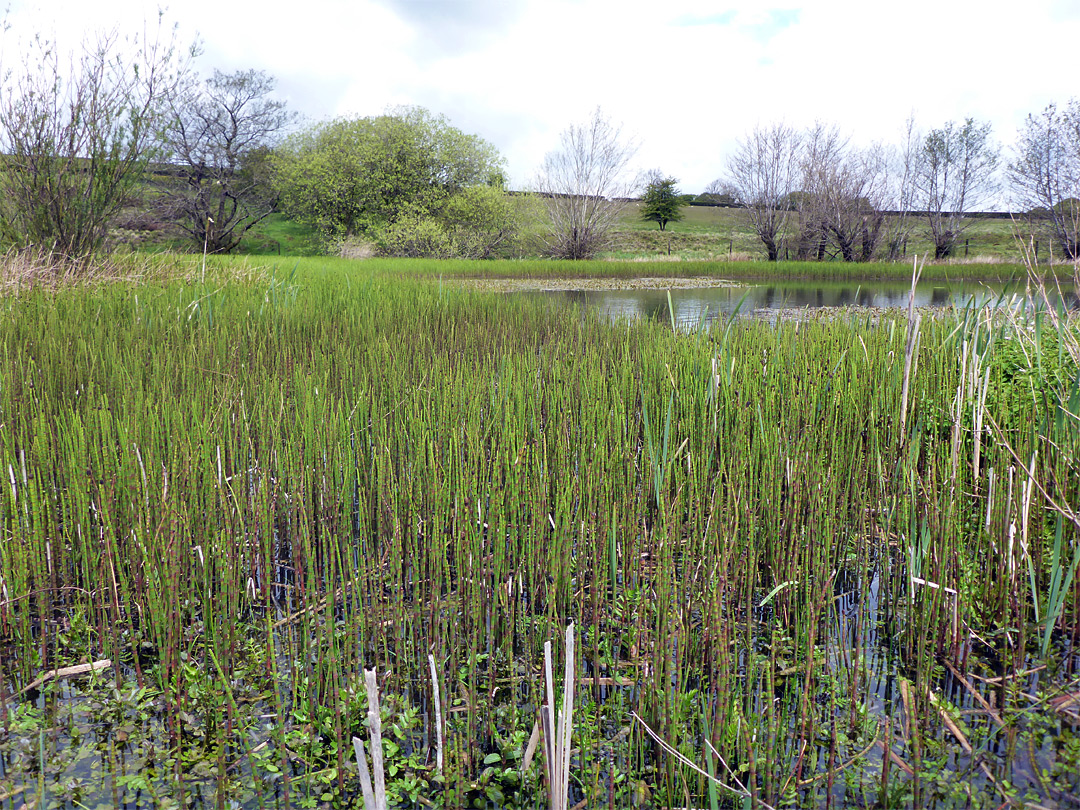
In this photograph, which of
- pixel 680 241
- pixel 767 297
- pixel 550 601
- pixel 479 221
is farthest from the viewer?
pixel 680 241

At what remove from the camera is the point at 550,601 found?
152 cm

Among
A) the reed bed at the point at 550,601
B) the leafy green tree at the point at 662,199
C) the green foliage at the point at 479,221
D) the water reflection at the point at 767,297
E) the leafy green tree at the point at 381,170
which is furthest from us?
the leafy green tree at the point at 662,199

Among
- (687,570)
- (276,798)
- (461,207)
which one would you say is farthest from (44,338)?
(461,207)

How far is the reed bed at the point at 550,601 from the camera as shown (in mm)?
1341

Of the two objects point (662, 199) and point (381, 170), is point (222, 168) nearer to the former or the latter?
point (381, 170)

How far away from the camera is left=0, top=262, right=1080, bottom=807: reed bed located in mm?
1341

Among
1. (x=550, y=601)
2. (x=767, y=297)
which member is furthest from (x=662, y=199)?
(x=550, y=601)

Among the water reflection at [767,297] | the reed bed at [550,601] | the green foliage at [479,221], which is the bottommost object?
the reed bed at [550,601]

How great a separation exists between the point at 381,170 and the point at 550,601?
31759mm

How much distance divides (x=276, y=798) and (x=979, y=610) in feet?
6.01

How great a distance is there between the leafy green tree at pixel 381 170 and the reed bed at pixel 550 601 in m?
28.5

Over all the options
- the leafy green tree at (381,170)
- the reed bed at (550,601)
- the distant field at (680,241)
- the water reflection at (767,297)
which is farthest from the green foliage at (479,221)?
the reed bed at (550,601)

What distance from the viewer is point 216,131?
113 ft

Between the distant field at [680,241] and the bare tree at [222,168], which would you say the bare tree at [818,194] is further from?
the bare tree at [222,168]
